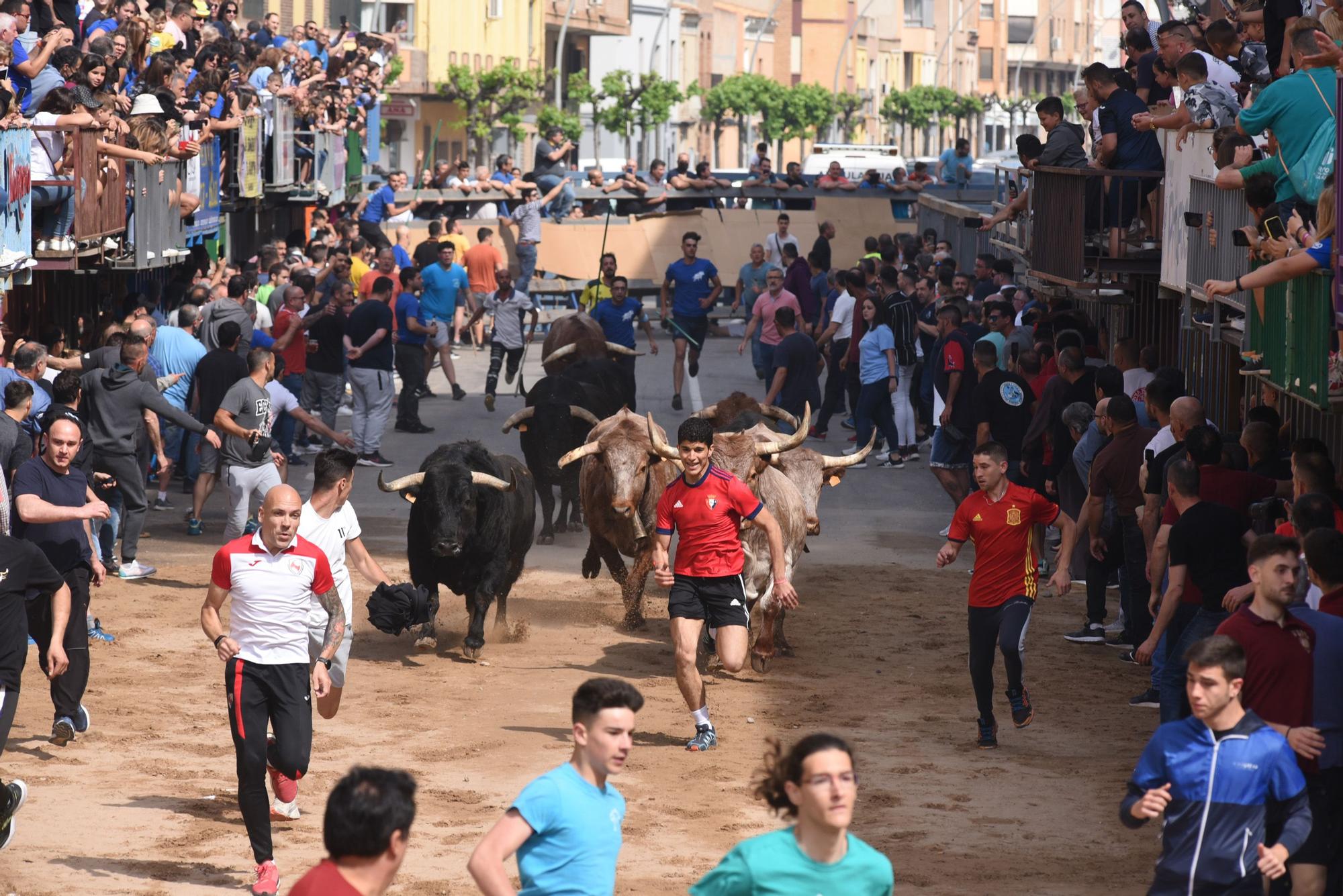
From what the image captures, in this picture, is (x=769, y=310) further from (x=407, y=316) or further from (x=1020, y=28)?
(x=1020, y=28)

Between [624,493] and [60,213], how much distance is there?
595 centimetres

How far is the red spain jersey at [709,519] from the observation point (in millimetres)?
10180

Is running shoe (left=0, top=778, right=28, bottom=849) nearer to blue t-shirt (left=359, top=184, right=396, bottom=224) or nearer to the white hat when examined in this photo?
the white hat

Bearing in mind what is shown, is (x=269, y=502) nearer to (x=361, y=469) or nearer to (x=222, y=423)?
(x=222, y=423)

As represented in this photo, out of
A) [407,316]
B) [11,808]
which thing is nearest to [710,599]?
[11,808]

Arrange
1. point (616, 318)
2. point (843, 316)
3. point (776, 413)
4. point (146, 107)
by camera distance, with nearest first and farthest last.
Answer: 1. point (776, 413)
2. point (146, 107)
3. point (616, 318)
4. point (843, 316)

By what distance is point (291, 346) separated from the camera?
19438 mm

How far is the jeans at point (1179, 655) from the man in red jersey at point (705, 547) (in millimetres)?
2037

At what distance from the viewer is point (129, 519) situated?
14312 millimetres

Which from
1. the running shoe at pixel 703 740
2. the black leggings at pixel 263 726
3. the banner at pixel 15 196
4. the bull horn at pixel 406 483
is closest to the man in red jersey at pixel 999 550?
the running shoe at pixel 703 740

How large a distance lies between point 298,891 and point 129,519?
10.2 metres

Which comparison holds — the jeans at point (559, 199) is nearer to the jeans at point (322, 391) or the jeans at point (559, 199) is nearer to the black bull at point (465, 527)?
the jeans at point (322, 391)

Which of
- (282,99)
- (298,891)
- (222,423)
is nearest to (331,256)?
(282,99)

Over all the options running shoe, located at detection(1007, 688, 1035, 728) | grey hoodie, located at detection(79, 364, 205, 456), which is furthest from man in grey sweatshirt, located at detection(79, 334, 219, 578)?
running shoe, located at detection(1007, 688, 1035, 728)
